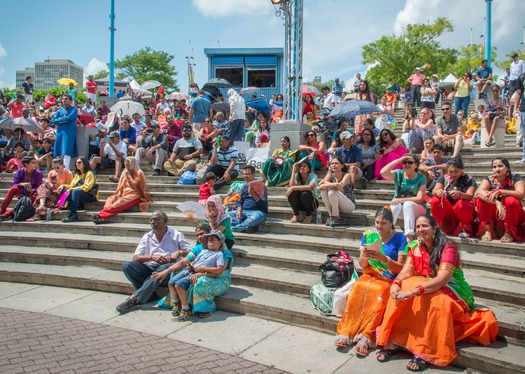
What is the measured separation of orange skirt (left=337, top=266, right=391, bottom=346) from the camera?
4.59m

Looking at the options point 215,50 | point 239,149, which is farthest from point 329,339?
point 215,50

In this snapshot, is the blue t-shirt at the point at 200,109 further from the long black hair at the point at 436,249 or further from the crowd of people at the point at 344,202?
the long black hair at the point at 436,249

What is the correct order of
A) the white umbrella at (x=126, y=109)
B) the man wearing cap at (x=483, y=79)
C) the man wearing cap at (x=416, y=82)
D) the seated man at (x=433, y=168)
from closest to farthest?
the seated man at (x=433, y=168) → the man wearing cap at (x=483, y=79) → the white umbrella at (x=126, y=109) → the man wearing cap at (x=416, y=82)

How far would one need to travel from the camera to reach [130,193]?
30.3 ft

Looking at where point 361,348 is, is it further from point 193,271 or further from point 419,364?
point 193,271

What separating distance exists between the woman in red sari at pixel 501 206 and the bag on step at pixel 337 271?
205 cm

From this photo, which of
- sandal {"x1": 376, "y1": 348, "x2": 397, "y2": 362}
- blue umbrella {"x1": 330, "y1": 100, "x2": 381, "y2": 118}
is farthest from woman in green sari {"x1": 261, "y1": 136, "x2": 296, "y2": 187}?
sandal {"x1": 376, "y1": 348, "x2": 397, "y2": 362}

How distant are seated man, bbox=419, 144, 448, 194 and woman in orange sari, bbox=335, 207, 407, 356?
2.46m

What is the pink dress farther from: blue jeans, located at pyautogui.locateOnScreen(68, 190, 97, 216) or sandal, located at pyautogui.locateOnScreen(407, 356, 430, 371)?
blue jeans, located at pyautogui.locateOnScreen(68, 190, 97, 216)

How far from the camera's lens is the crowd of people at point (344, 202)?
14.5 ft

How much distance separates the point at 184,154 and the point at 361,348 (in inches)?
297

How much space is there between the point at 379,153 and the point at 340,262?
13.2 feet

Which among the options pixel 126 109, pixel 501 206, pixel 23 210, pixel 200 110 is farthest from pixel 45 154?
pixel 501 206

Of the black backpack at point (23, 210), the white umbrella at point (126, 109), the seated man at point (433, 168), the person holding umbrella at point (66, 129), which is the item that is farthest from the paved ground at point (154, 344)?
the white umbrella at point (126, 109)
